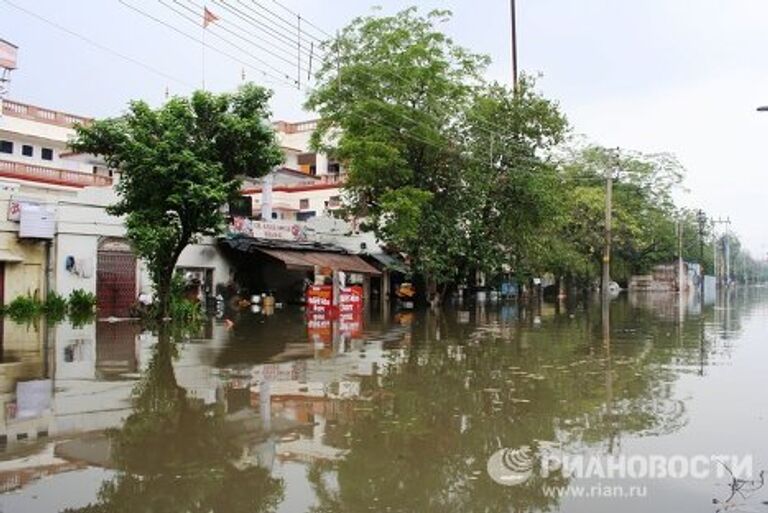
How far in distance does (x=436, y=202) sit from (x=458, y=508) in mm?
30555

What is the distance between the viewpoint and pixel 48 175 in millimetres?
35688

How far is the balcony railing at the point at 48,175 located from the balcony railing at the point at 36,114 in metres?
3.02

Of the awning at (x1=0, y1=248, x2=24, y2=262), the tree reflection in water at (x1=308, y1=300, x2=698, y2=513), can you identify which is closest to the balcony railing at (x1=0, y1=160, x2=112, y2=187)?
the awning at (x1=0, y1=248, x2=24, y2=262)

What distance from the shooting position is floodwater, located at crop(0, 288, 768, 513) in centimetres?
576

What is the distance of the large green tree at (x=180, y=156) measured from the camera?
2067cm

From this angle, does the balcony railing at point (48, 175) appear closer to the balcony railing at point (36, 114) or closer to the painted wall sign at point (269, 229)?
the balcony railing at point (36, 114)

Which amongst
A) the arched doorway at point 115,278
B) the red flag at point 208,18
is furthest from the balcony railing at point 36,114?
the red flag at point 208,18

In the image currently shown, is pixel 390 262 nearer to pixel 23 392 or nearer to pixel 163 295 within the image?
pixel 163 295

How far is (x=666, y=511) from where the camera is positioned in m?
5.42

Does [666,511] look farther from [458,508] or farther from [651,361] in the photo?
[651,361]

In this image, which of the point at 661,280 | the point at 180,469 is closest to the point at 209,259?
the point at 180,469

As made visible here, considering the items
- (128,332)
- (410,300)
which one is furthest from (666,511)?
(410,300)

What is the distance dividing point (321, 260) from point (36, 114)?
18554 mm

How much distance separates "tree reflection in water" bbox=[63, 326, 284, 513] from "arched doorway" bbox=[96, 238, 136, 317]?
19311 millimetres
